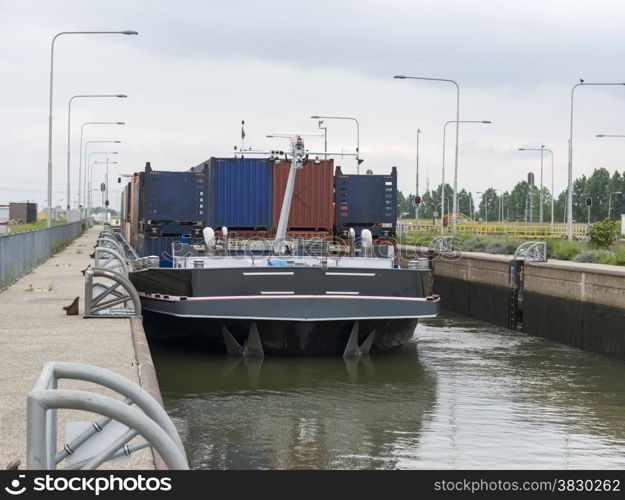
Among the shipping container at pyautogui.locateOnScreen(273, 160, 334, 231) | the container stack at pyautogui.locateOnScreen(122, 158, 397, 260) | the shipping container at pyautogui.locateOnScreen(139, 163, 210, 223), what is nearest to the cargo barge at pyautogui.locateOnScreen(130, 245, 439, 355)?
the container stack at pyautogui.locateOnScreen(122, 158, 397, 260)

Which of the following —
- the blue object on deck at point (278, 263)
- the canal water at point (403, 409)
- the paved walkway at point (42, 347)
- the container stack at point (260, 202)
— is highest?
the container stack at point (260, 202)

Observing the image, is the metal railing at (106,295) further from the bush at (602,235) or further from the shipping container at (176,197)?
the bush at (602,235)

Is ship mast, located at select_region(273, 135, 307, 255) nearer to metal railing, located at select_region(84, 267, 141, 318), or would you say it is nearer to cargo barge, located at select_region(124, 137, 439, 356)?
cargo barge, located at select_region(124, 137, 439, 356)

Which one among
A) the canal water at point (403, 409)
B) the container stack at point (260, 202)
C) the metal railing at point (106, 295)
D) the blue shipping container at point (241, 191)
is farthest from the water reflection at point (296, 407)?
the blue shipping container at point (241, 191)

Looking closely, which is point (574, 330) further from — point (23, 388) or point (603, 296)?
point (23, 388)

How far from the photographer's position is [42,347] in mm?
14203

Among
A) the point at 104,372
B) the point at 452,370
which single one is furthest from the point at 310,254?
the point at 104,372

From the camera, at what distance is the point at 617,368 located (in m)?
20.3

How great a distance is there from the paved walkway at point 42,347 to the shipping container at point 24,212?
8761 cm

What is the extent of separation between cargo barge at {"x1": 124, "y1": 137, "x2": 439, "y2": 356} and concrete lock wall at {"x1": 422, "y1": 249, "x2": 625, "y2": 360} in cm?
411

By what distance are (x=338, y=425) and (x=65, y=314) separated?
697cm

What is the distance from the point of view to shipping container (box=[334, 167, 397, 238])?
26.9m

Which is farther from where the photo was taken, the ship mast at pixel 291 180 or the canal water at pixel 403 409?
the ship mast at pixel 291 180

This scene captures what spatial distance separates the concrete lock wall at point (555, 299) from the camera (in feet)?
71.9
